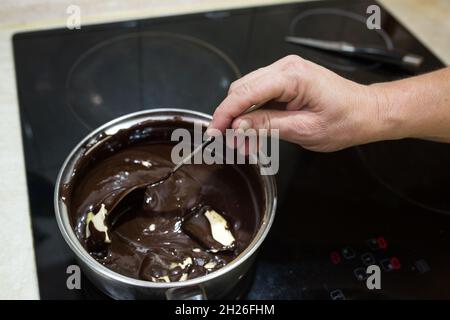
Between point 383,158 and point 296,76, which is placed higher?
point 296,76

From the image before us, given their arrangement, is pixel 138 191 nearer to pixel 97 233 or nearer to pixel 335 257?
pixel 97 233

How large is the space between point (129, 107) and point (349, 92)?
49 centimetres

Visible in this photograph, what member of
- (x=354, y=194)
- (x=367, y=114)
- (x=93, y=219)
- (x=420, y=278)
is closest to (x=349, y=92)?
(x=367, y=114)

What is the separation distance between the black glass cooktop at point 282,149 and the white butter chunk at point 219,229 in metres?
0.08

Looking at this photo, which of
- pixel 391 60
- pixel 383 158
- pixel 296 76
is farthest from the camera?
pixel 391 60

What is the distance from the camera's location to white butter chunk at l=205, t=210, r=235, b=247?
776 millimetres

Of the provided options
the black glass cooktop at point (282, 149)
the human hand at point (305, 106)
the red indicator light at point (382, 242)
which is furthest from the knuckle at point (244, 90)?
the red indicator light at point (382, 242)

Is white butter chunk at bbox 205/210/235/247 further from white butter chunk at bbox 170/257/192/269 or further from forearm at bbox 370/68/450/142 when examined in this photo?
forearm at bbox 370/68/450/142

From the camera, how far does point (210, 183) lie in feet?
2.84

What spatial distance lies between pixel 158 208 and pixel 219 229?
12 cm

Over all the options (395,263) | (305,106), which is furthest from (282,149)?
(395,263)

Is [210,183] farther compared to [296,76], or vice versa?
[210,183]

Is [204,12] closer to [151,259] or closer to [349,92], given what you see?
[349,92]

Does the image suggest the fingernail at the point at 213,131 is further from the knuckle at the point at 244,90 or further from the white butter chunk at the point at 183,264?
the white butter chunk at the point at 183,264
